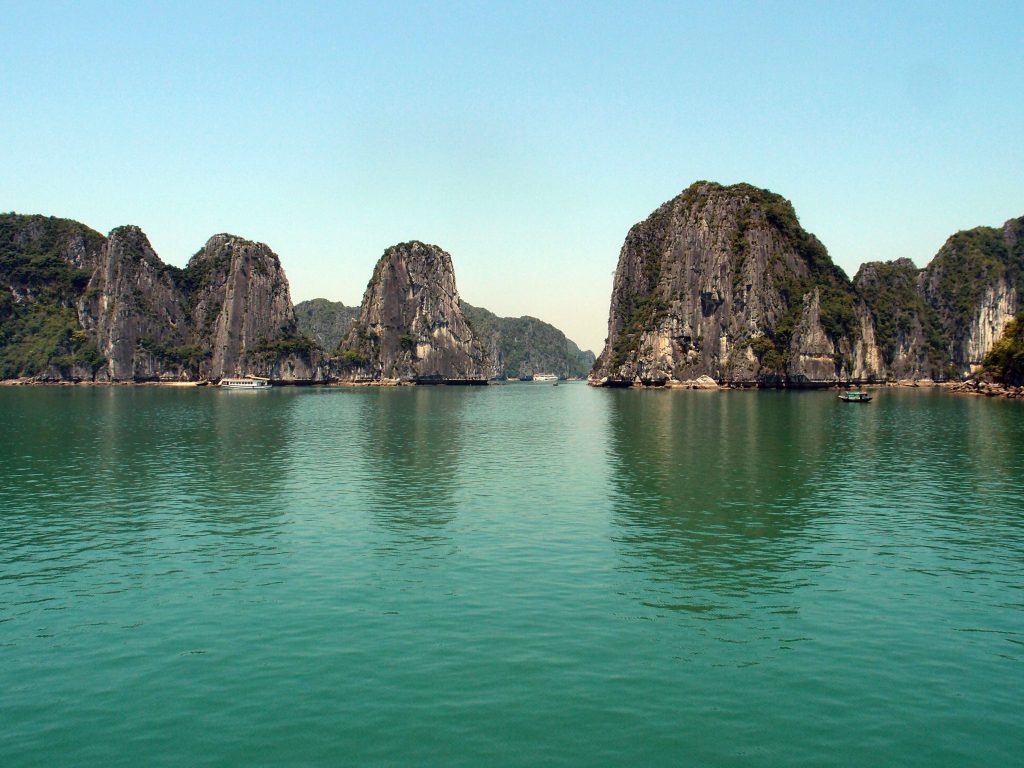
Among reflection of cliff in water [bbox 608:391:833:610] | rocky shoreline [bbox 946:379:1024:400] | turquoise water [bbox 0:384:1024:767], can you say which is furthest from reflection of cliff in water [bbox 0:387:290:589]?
rocky shoreline [bbox 946:379:1024:400]

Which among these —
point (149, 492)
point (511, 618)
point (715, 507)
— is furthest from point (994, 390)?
point (511, 618)

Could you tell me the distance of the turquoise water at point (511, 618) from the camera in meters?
14.6

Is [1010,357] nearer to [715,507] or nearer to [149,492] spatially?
[715,507]

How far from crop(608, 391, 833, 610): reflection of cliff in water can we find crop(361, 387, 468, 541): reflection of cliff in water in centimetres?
888

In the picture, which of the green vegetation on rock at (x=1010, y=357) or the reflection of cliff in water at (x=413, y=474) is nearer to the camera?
the reflection of cliff in water at (x=413, y=474)

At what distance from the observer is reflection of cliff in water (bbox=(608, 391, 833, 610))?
1025 inches

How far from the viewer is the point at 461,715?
50.3ft

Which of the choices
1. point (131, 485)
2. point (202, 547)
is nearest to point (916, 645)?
point (202, 547)

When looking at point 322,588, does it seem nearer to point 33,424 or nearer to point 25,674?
point 25,674

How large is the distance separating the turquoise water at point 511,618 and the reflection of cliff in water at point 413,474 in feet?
1.16

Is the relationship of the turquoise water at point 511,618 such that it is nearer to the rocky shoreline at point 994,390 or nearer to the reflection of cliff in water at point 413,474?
the reflection of cliff in water at point 413,474

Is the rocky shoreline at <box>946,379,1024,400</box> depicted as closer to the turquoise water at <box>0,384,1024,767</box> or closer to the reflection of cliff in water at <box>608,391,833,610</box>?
the reflection of cliff in water at <box>608,391,833,610</box>

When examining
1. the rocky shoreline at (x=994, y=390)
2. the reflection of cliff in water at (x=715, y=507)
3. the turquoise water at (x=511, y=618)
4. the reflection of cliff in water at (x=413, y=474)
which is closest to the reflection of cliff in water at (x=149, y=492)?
the turquoise water at (x=511, y=618)

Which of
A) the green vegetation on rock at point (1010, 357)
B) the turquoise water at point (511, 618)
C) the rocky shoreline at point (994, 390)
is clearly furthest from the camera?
the green vegetation on rock at point (1010, 357)
